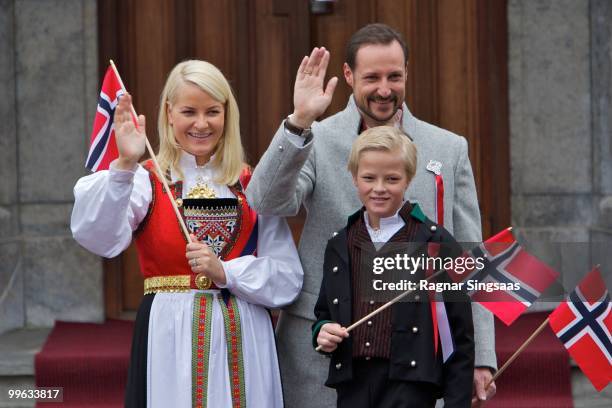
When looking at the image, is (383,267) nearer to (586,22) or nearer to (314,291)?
(314,291)

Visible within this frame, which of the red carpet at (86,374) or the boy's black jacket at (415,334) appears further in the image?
the red carpet at (86,374)

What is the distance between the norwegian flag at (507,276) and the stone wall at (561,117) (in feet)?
9.84

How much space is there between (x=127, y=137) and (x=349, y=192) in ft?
2.38

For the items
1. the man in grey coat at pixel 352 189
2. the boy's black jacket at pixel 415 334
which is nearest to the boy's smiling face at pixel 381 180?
the boy's black jacket at pixel 415 334

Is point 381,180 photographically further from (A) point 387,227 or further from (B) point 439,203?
(B) point 439,203

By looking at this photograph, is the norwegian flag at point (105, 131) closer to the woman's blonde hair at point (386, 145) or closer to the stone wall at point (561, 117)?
the woman's blonde hair at point (386, 145)

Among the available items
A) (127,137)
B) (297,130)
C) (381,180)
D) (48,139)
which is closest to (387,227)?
(381,180)

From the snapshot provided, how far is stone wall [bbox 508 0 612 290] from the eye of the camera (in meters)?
7.04

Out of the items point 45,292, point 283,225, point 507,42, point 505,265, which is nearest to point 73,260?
point 45,292

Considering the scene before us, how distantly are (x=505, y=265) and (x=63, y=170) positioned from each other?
11.9 ft

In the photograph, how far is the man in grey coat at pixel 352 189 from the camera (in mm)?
4027

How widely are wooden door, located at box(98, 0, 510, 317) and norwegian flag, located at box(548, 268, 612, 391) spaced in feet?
10.3

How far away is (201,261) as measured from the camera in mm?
3979

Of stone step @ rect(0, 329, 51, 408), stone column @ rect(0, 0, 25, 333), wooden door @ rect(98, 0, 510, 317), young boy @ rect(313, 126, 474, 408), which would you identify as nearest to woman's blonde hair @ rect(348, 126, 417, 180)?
young boy @ rect(313, 126, 474, 408)
